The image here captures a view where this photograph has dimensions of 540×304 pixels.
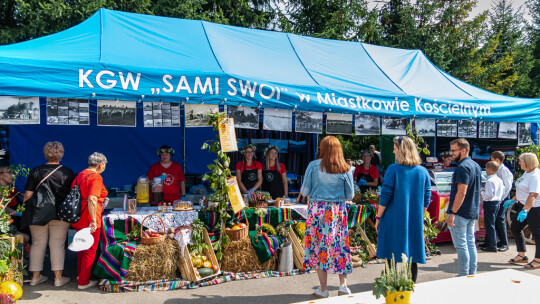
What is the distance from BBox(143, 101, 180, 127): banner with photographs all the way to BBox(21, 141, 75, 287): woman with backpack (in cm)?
109

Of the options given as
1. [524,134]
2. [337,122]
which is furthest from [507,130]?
[337,122]

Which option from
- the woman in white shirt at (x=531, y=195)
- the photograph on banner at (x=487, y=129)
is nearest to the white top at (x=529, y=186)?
the woman in white shirt at (x=531, y=195)

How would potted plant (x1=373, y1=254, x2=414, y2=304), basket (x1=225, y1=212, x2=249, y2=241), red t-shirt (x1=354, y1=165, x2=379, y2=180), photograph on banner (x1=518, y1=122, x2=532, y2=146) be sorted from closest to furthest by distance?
1. potted plant (x1=373, y1=254, x2=414, y2=304)
2. basket (x1=225, y1=212, x2=249, y2=241)
3. photograph on banner (x1=518, y1=122, x2=532, y2=146)
4. red t-shirt (x1=354, y1=165, x2=379, y2=180)

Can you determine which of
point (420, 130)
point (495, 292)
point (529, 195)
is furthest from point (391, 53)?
point (495, 292)

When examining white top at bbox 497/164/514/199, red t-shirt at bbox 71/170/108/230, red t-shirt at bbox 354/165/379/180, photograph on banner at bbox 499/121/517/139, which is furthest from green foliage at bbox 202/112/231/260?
photograph on banner at bbox 499/121/517/139

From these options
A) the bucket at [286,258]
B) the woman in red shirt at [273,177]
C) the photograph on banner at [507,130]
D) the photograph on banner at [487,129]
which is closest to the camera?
the bucket at [286,258]

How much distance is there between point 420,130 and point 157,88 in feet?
14.3

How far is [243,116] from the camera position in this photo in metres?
5.34

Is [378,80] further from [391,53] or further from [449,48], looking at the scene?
[449,48]

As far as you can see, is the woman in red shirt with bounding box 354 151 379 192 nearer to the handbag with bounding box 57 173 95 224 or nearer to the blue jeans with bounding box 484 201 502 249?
the blue jeans with bounding box 484 201 502 249

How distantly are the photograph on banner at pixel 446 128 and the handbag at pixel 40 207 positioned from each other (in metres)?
6.04

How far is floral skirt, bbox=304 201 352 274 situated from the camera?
13.7ft

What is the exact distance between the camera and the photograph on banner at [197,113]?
506cm

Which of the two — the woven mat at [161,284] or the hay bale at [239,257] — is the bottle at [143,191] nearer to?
the woven mat at [161,284]
